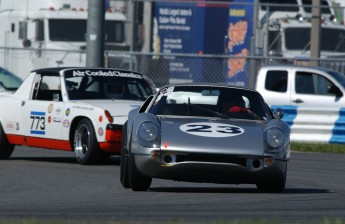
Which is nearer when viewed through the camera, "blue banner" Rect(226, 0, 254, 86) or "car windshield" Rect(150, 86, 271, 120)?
"car windshield" Rect(150, 86, 271, 120)

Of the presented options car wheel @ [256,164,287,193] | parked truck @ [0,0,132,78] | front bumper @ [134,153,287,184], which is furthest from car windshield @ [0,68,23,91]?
front bumper @ [134,153,287,184]

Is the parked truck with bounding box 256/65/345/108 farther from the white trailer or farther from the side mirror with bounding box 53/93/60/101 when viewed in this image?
the white trailer

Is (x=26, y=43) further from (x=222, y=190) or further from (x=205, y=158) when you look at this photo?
(x=205, y=158)

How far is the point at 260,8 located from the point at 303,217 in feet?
71.8

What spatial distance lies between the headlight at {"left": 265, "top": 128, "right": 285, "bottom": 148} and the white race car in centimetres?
406

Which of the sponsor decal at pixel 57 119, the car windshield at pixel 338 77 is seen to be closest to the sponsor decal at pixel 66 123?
the sponsor decal at pixel 57 119

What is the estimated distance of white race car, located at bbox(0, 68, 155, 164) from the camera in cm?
1510

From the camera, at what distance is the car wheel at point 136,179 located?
36.8 ft

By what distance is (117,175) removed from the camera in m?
13.8

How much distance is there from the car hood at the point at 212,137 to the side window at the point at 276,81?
10.9 m

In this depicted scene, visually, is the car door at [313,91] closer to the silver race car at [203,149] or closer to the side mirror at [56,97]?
the side mirror at [56,97]

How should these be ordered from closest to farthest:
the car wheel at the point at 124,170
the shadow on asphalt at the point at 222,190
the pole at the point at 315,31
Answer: the car wheel at the point at 124,170 < the shadow on asphalt at the point at 222,190 < the pole at the point at 315,31

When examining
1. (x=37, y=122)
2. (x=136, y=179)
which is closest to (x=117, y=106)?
(x=37, y=122)

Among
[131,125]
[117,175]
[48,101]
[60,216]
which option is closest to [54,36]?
[48,101]
